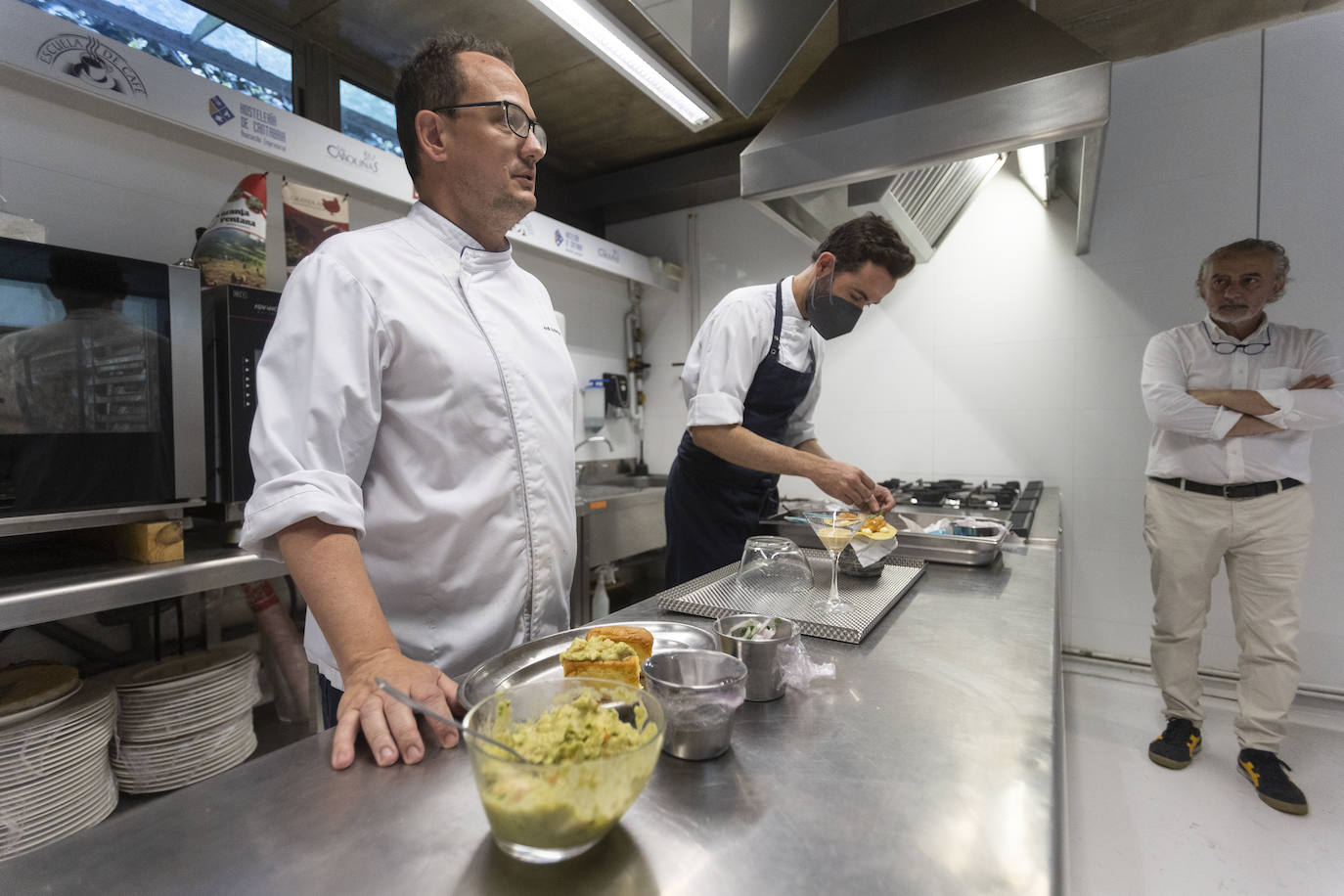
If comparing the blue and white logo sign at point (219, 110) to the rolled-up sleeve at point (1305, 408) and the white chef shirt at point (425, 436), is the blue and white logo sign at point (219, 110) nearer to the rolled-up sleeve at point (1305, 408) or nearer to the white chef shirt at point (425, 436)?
the white chef shirt at point (425, 436)

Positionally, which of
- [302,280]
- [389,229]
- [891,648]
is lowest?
[891,648]

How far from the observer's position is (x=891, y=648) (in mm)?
987

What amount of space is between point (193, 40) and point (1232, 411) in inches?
159

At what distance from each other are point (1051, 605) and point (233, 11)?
3.41 metres

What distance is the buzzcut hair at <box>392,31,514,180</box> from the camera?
3.24ft

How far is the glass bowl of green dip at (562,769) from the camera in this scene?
1.54 feet

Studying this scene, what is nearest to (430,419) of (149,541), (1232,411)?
(149,541)

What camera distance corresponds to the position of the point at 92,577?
1.52 meters

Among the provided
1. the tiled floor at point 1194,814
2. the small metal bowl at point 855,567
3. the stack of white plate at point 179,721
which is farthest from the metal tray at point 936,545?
the stack of white plate at point 179,721

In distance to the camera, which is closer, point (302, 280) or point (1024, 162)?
point (302, 280)

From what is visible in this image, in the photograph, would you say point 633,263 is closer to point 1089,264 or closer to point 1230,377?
point 1089,264

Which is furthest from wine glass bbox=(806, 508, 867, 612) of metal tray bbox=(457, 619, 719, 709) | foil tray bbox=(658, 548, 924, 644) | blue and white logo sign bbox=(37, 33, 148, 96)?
blue and white logo sign bbox=(37, 33, 148, 96)

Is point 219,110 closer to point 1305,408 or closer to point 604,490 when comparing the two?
point 604,490

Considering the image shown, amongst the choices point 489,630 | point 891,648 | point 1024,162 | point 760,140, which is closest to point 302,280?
point 489,630
